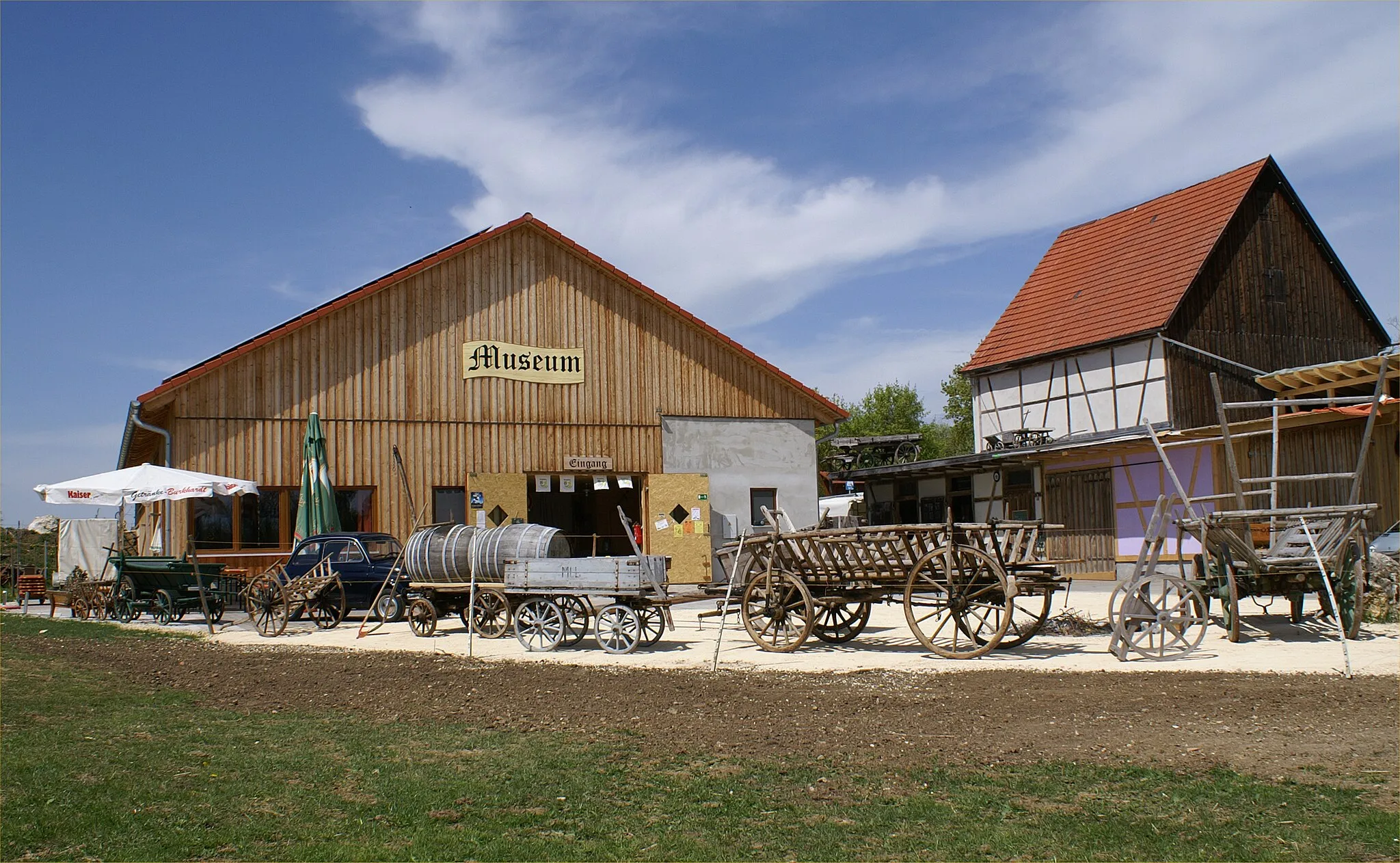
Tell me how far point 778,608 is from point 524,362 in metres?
11.6

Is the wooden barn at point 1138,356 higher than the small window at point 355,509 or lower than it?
higher

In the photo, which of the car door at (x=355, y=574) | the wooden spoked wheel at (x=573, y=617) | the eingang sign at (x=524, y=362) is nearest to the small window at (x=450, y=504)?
the eingang sign at (x=524, y=362)

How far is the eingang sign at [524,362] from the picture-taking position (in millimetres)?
22688

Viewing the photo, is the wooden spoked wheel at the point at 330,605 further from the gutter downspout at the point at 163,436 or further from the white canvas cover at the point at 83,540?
the white canvas cover at the point at 83,540

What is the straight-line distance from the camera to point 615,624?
13.1 m

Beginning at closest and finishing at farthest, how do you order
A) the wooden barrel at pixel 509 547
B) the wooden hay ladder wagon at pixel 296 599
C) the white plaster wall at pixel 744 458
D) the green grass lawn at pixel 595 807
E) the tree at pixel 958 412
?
the green grass lawn at pixel 595 807 → the wooden barrel at pixel 509 547 → the wooden hay ladder wagon at pixel 296 599 → the white plaster wall at pixel 744 458 → the tree at pixel 958 412

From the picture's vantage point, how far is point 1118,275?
2883 cm

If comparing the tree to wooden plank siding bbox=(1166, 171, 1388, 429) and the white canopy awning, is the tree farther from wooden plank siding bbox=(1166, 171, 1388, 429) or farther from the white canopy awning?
the white canopy awning

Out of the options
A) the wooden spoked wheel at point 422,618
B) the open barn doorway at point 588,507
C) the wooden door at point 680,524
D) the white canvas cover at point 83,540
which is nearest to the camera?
the wooden spoked wheel at point 422,618

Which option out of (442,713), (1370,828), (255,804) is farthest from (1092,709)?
(255,804)

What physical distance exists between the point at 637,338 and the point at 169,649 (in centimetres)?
1289

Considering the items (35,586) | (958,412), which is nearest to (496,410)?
(35,586)

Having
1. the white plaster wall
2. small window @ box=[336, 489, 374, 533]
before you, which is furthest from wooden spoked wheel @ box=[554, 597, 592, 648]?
the white plaster wall

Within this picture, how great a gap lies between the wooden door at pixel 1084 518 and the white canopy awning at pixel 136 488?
1701cm
